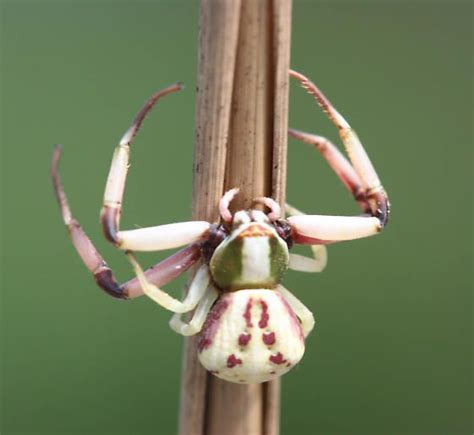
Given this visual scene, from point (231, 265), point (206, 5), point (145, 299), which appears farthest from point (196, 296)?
point (145, 299)

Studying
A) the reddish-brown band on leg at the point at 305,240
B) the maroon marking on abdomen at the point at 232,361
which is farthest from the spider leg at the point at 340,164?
the maroon marking on abdomen at the point at 232,361

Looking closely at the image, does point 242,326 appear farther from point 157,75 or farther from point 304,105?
point 157,75

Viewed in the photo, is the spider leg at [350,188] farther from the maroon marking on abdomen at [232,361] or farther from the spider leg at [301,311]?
the maroon marking on abdomen at [232,361]

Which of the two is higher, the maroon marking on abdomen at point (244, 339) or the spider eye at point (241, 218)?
the spider eye at point (241, 218)

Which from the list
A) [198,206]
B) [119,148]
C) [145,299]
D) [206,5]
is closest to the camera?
[206,5]

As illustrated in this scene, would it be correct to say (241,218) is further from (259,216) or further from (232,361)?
(232,361)

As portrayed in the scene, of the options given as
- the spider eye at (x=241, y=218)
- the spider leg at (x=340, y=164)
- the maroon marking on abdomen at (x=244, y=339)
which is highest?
the spider leg at (x=340, y=164)
